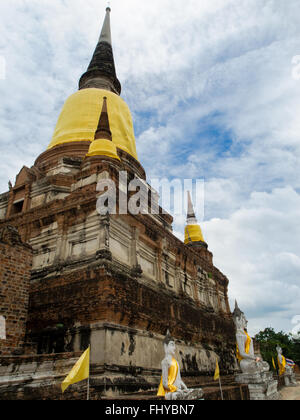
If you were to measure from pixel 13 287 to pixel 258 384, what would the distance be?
9831 mm

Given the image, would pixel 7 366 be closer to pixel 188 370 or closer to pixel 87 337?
pixel 87 337

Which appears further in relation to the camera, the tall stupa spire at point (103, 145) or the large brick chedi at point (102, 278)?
the tall stupa spire at point (103, 145)

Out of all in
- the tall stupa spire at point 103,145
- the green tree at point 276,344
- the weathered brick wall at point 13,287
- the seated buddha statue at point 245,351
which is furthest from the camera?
the green tree at point 276,344

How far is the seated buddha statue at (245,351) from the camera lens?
44.5 ft

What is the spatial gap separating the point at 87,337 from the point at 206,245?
56.9ft

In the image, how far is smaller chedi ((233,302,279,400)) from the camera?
41.9 feet

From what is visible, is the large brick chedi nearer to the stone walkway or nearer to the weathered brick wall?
the weathered brick wall

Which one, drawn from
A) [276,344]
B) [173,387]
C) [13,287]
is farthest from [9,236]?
[276,344]

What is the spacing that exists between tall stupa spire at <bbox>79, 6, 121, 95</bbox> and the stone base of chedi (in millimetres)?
23616

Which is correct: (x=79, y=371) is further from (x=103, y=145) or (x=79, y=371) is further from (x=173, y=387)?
(x=103, y=145)

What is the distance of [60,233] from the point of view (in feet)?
44.0

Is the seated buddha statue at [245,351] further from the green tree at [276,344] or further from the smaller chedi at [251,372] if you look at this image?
the green tree at [276,344]

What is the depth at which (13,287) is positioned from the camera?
33.8 feet

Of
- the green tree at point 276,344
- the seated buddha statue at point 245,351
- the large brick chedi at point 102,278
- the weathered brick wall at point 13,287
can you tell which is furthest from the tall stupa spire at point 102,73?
the green tree at point 276,344
